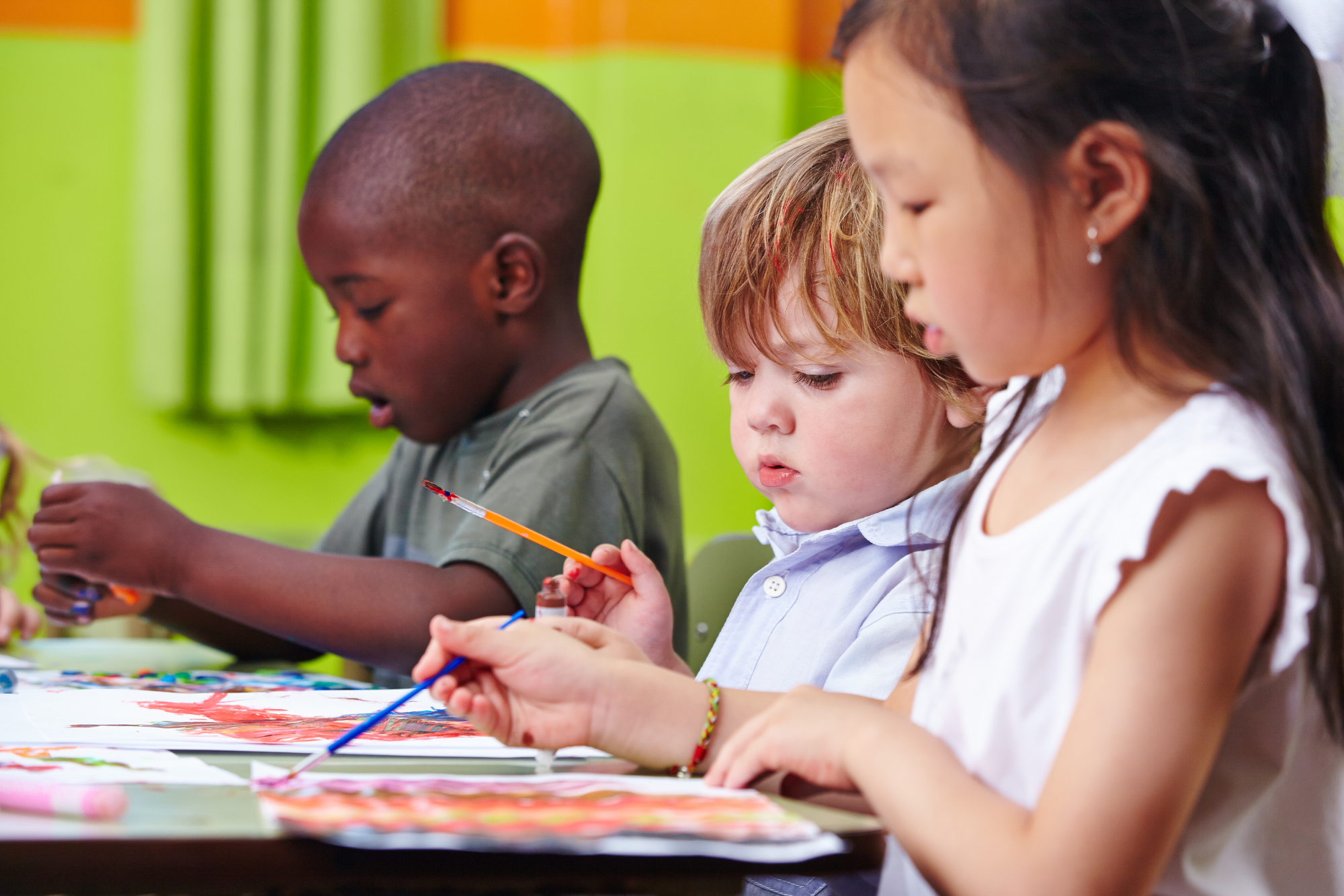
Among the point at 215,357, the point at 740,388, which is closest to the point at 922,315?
the point at 740,388

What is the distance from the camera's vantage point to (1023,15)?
20.8 inches

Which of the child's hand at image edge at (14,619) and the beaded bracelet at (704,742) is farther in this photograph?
the child's hand at image edge at (14,619)

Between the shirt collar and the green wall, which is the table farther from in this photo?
the green wall

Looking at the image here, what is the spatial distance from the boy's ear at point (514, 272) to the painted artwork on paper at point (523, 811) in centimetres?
77

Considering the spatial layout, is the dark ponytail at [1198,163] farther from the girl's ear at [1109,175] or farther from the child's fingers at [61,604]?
the child's fingers at [61,604]

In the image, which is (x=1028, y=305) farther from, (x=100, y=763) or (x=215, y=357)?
(x=215, y=357)

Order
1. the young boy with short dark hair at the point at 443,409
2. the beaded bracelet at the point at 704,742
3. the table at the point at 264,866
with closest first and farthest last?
the table at the point at 264,866 → the beaded bracelet at the point at 704,742 → the young boy with short dark hair at the point at 443,409

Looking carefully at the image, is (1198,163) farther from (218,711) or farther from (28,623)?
(28,623)

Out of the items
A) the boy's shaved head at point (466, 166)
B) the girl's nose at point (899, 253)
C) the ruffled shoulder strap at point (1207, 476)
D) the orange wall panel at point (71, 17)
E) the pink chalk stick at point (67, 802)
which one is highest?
the orange wall panel at point (71, 17)

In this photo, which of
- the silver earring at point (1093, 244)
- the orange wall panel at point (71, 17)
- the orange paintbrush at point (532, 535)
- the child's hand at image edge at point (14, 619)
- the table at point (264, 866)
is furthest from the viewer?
the orange wall panel at point (71, 17)

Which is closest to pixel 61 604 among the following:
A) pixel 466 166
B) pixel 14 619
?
pixel 14 619

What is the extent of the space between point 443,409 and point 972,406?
0.61 m

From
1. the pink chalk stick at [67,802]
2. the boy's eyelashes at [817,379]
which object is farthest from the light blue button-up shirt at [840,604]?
the pink chalk stick at [67,802]

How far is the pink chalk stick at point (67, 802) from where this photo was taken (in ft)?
1.50
